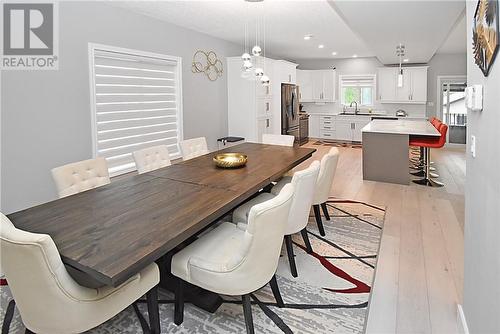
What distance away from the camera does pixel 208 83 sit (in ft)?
20.5

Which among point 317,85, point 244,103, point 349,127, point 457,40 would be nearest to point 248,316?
point 244,103

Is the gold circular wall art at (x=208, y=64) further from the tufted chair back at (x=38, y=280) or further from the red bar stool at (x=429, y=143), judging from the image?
the tufted chair back at (x=38, y=280)

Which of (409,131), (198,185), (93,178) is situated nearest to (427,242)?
(198,185)

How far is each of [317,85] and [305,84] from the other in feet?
1.27

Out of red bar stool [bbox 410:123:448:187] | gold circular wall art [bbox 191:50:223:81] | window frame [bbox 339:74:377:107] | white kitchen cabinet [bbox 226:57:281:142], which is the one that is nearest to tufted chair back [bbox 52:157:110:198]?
gold circular wall art [bbox 191:50:223:81]

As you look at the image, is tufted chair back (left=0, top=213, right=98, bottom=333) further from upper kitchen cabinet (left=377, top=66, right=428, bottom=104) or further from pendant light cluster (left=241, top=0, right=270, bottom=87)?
upper kitchen cabinet (left=377, top=66, right=428, bottom=104)

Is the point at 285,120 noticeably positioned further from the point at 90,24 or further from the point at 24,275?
the point at 24,275

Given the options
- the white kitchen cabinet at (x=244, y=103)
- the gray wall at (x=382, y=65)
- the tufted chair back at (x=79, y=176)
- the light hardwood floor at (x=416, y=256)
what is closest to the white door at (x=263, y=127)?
the white kitchen cabinet at (x=244, y=103)

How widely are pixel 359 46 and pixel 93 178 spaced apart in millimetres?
6877

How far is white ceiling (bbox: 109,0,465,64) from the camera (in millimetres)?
3965

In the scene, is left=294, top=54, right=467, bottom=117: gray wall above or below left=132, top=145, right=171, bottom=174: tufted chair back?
above

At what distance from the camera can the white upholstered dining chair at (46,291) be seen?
1446 millimetres

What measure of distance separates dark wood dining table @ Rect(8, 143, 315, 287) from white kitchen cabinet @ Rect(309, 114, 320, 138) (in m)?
7.83

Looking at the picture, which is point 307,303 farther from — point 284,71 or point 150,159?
point 284,71
